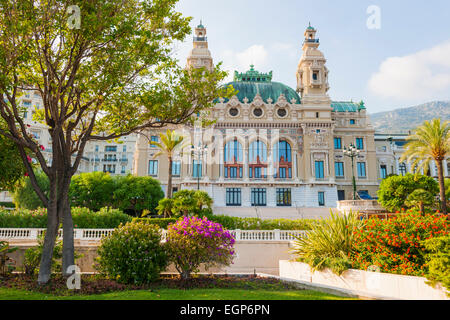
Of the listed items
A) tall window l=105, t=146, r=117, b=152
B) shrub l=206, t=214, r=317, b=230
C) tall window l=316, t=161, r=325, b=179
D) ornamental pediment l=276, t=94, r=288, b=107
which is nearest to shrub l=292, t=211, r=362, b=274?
shrub l=206, t=214, r=317, b=230

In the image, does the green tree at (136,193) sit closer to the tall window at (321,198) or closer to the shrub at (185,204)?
the shrub at (185,204)

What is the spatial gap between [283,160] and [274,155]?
1.66 metres

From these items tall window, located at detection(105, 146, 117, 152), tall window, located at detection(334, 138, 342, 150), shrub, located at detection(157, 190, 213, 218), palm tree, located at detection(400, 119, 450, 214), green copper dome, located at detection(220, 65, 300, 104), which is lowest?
shrub, located at detection(157, 190, 213, 218)

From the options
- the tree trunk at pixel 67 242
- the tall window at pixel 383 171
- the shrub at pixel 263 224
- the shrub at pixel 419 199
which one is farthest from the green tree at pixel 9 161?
the tall window at pixel 383 171

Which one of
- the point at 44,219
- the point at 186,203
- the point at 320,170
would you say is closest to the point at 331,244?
the point at 186,203

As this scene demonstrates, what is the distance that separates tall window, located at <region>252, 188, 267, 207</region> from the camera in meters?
50.8

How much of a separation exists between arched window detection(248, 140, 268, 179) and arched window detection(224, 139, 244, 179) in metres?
1.61

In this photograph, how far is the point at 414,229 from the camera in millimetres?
12062

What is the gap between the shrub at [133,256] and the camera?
1227 centimetres

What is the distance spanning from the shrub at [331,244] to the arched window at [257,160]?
37.3 meters

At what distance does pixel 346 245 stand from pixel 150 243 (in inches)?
318

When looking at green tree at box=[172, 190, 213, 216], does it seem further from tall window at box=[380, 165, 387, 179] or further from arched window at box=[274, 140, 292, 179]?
tall window at box=[380, 165, 387, 179]

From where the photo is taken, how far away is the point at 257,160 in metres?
52.7
